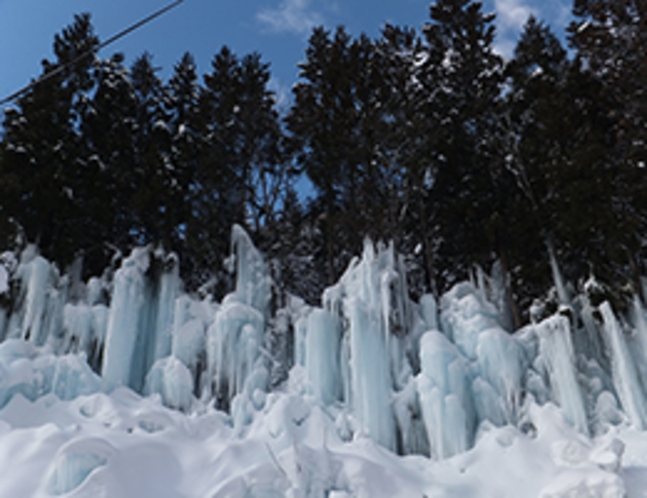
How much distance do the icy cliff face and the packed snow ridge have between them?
3 centimetres

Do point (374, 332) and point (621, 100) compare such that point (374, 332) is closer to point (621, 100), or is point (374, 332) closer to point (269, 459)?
point (269, 459)

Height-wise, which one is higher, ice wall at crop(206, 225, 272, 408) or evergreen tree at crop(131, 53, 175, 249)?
evergreen tree at crop(131, 53, 175, 249)

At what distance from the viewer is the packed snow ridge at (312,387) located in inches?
291

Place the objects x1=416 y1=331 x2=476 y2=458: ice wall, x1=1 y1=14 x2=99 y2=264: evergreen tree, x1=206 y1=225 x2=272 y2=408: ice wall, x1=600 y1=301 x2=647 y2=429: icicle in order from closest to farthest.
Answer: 1. x1=416 y1=331 x2=476 y2=458: ice wall
2. x1=600 y1=301 x2=647 y2=429: icicle
3. x1=206 y1=225 x2=272 y2=408: ice wall
4. x1=1 y1=14 x2=99 y2=264: evergreen tree

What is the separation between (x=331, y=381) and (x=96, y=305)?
5226 mm

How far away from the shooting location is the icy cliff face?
9.49m

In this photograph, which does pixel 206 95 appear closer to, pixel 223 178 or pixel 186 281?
pixel 223 178

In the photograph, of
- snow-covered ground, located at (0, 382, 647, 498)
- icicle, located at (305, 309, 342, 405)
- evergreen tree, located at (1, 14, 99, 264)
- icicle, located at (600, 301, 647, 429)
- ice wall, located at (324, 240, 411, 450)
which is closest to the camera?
snow-covered ground, located at (0, 382, 647, 498)

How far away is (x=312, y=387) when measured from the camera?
34.0ft

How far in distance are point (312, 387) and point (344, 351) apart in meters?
0.88

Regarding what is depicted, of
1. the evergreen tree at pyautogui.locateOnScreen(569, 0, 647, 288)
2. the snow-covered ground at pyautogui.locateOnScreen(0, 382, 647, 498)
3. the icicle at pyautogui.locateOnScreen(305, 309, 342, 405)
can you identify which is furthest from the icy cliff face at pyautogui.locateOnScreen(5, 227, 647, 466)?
the evergreen tree at pyautogui.locateOnScreen(569, 0, 647, 288)

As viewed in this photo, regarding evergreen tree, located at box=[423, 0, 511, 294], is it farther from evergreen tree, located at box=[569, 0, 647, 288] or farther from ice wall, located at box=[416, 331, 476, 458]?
ice wall, located at box=[416, 331, 476, 458]

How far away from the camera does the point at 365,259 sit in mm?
11359

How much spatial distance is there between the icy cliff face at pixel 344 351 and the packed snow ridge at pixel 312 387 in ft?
0.11
